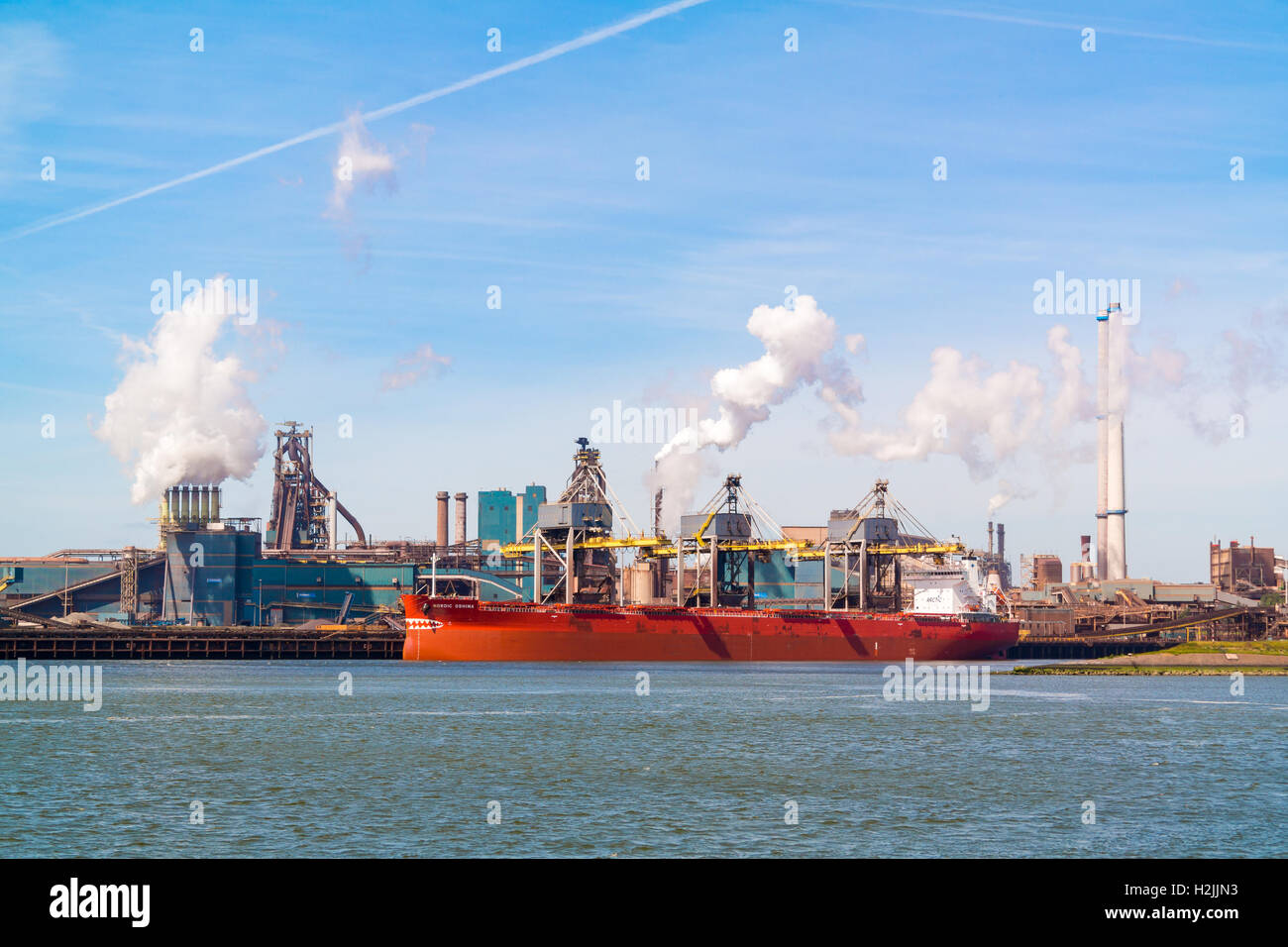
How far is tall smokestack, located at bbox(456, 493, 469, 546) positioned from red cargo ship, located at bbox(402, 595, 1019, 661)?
254 ft

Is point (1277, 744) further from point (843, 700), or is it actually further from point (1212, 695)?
point (1212, 695)

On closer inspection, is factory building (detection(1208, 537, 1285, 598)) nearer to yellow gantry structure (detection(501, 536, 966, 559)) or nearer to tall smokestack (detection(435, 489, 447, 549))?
yellow gantry structure (detection(501, 536, 966, 559))

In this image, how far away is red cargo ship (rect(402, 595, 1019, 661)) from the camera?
101312 millimetres

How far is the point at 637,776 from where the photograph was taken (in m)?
35.2

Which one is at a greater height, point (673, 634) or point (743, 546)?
point (743, 546)

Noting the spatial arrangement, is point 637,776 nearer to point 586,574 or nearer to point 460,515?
point 586,574

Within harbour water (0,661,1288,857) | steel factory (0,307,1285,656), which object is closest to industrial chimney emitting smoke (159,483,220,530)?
steel factory (0,307,1285,656)

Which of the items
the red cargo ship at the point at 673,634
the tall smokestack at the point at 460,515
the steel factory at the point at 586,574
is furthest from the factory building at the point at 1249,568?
the tall smokestack at the point at 460,515

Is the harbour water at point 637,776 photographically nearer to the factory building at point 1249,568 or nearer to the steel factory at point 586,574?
the steel factory at point 586,574

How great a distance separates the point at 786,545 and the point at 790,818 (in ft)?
288

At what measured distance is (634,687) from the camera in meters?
74.6

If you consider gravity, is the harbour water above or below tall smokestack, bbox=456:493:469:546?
below

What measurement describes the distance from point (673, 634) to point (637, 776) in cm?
6942

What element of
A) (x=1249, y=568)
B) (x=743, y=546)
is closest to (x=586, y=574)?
(x=743, y=546)
